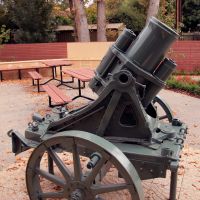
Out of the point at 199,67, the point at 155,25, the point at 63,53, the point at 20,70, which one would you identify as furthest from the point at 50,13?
the point at 155,25

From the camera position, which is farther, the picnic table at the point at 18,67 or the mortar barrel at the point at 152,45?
the picnic table at the point at 18,67

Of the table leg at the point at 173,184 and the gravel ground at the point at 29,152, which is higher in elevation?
the table leg at the point at 173,184

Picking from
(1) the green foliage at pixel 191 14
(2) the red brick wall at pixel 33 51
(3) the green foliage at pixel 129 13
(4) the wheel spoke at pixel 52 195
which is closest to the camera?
(4) the wheel spoke at pixel 52 195

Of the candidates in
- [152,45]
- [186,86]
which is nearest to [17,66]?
[186,86]

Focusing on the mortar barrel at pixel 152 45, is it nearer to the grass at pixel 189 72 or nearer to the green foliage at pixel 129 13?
the grass at pixel 189 72

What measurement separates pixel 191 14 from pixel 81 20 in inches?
738

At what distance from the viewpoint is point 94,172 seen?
10.8 ft

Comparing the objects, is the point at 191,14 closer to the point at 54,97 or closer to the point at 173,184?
the point at 54,97

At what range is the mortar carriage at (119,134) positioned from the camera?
326 cm

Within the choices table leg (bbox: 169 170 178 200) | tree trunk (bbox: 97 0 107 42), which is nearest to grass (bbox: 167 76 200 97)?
tree trunk (bbox: 97 0 107 42)

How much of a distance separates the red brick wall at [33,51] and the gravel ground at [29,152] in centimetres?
369

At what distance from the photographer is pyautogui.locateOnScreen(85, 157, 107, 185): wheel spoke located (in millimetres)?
3221

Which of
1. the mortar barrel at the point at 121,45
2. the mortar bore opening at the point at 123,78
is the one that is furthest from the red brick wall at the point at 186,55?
the mortar bore opening at the point at 123,78

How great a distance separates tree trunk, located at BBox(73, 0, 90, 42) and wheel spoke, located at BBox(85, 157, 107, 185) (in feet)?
42.1
